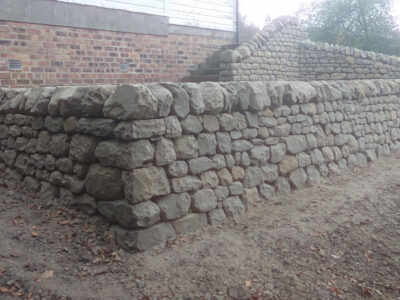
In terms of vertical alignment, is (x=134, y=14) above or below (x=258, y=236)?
above

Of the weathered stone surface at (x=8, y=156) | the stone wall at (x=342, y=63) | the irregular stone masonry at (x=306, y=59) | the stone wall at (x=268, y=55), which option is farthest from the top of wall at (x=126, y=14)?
the stone wall at (x=342, y=63)

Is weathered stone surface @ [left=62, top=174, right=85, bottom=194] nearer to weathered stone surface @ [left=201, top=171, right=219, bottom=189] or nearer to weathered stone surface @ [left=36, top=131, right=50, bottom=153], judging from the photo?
weathered stone surface @ [left=36, top=131, right=50, bottom=153]

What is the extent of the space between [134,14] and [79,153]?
194 inches

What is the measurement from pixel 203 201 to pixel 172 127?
83cm

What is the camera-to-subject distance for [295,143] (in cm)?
532

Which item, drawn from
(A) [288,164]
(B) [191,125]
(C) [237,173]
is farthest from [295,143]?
(B) [191,125]

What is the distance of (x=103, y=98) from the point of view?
3.63m

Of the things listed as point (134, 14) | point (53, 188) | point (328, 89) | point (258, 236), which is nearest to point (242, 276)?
point (258, 236)

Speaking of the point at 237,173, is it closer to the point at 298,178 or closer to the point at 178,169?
the point at 178,169

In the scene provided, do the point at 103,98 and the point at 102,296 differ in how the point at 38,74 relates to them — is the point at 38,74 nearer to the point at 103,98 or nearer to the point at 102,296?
the point at 103,98

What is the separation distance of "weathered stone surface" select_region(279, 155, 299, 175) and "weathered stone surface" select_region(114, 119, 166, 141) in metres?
2.03

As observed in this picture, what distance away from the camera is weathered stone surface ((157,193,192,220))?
12.1 ft

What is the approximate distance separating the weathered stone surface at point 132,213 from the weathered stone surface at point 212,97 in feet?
3.73

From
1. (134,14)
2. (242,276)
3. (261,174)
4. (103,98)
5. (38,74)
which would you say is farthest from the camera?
(134,14)
